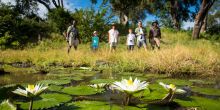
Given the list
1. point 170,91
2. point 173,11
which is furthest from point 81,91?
point 173,11

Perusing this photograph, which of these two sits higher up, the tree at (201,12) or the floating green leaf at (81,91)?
the tree at (201,12)

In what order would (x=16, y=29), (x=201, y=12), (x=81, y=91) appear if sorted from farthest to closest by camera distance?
(x=201, y=12) → (x=16, y=29) → (x=81, y=91)

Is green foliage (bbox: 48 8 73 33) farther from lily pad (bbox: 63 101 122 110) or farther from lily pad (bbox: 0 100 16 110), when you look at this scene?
lily pad (bbox: 0 100 16 110)

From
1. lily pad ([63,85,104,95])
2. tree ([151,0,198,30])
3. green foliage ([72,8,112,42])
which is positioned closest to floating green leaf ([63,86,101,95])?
lily pad ([63,85,104,95])

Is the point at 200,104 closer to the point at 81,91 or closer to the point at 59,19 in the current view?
the point at 81,91

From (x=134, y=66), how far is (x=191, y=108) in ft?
18.8

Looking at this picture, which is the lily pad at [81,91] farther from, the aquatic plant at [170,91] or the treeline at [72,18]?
the treeline at [72,18]

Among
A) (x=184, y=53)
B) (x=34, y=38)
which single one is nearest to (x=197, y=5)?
(x=34, y=38)

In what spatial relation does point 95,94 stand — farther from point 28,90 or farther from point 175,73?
point 175,73

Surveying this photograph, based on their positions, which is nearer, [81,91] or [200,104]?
[200,104]

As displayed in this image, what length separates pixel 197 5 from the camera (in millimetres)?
35312

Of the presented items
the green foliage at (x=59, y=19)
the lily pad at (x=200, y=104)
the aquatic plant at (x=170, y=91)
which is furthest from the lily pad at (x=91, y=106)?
the green foliage at (x=59, y=19)

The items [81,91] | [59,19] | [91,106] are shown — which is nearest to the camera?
[91,106]

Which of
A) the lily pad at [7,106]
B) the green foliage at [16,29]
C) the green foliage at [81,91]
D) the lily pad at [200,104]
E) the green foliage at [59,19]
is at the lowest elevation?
the lily pad at [200,104]
